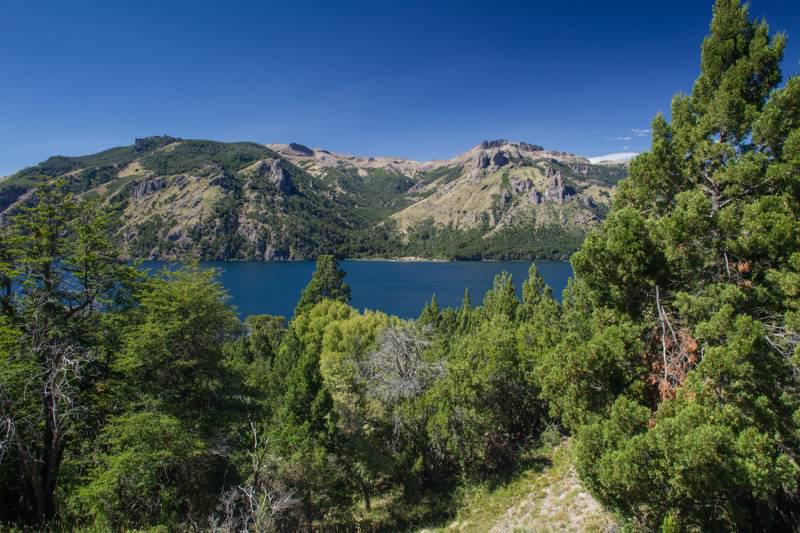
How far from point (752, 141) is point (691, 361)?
16.8ft

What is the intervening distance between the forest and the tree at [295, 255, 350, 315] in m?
34.9

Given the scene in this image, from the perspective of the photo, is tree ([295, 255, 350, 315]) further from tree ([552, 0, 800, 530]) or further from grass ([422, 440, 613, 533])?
tree ([552, 0, 800, 530])

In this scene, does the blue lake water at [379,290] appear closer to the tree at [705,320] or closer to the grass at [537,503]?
the grass at [537,503]

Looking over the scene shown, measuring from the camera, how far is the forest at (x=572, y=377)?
21.9 ft

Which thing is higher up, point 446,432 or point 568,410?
point 568,410

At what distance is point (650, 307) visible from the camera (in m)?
8.52

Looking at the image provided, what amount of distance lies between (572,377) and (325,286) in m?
51.2

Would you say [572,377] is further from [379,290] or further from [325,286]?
[379,290]

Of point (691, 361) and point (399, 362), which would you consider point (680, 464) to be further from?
point (399, 362)

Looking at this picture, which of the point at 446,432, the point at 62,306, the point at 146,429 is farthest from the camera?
the point at 446,432

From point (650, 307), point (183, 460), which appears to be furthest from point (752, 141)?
point (183, 460)

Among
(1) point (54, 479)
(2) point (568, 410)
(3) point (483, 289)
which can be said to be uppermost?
(2) point (568, 410)

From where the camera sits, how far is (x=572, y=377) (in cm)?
823

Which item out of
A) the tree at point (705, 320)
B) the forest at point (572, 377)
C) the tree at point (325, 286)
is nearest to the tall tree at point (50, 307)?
the forest at point (572, 377)
